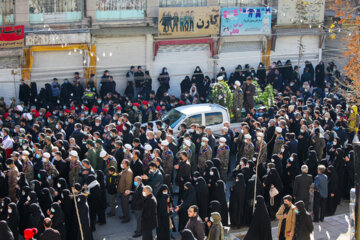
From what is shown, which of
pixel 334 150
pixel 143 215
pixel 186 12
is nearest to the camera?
pixel 143 215

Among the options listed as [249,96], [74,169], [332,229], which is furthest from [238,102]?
[74,169]

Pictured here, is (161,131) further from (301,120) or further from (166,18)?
(166,18)

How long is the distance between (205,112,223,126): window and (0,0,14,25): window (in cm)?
722

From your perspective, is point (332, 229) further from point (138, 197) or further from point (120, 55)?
point (120, 55)

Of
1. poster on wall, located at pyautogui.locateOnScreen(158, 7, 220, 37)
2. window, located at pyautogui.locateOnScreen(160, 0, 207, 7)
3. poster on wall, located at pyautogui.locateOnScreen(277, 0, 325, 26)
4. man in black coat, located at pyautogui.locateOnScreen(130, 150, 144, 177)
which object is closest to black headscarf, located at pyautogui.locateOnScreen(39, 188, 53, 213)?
man in black coat, located at pyautogui.locateOnScreen(130, 150, 144, 177)

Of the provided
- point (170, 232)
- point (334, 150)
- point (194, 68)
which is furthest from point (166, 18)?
point (170, 232)

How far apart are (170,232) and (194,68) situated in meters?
11.2

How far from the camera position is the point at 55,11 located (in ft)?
61.6

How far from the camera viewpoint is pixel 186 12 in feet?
Answer: 66.7

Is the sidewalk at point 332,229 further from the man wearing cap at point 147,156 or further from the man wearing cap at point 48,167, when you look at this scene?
the man wearing cap at point 48,167

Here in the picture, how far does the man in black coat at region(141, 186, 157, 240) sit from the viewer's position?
10672mm

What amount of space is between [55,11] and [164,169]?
8.36 metres

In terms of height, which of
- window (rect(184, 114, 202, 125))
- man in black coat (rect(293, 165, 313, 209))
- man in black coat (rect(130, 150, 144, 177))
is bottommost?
man in black coat (rect(293, 165, 313, 209))

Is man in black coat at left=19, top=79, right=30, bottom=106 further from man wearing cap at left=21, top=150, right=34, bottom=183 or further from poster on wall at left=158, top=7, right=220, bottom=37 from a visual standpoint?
man wearing cap at left=21, top=150, right=34, bottom=183
